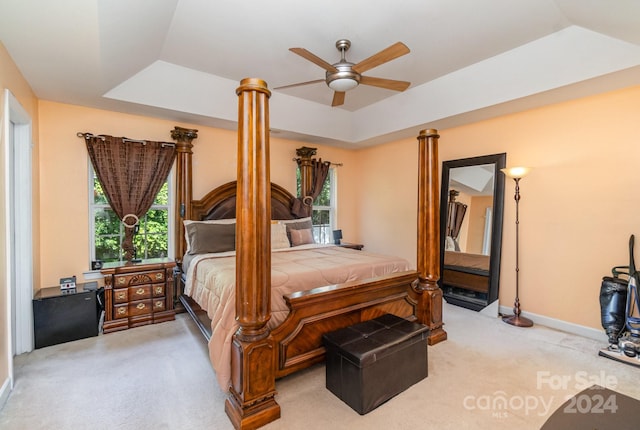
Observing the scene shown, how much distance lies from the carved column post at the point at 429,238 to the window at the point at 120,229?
11.0 feet

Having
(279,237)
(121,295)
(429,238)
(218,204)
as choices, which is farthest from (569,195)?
(121,295)

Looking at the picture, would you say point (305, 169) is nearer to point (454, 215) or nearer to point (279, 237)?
point (279, 237)

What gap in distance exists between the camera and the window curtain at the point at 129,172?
3.53 meters

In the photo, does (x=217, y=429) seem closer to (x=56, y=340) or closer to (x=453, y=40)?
(x=56, y=340)

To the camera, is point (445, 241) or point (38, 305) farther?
point (445, 241)

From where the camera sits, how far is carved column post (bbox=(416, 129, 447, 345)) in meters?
3.01

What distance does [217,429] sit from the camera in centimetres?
183

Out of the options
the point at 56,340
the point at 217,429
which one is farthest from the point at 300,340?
the point at 56,340

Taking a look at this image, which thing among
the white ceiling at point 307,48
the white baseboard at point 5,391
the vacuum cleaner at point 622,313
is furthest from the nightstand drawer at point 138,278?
the vacuum cleaner at point 622,313

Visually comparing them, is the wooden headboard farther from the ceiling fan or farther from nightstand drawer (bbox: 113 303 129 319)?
the ceiling fan

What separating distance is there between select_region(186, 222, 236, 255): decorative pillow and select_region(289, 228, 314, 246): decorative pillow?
907mm

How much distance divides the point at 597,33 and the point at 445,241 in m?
2.85

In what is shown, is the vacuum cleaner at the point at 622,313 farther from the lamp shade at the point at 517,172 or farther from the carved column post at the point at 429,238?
the carved column post at the point at 429,238

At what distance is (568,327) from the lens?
3324 millimetres
